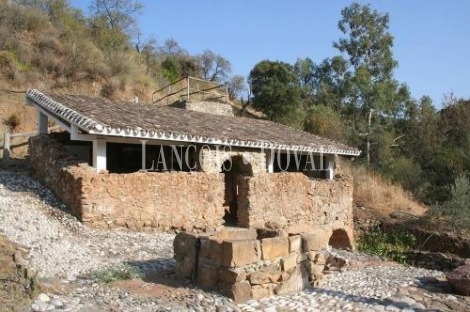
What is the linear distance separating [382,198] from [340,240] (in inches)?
236

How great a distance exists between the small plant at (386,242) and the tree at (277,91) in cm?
1215

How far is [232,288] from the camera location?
5.69m

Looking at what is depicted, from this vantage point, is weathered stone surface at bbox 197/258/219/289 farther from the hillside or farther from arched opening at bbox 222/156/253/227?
the hillside

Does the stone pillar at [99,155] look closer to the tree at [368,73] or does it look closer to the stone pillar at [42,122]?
the stone pillar at [42,122]

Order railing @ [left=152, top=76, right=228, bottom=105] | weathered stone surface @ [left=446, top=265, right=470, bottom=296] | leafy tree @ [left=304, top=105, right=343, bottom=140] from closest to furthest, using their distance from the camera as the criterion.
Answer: weathered stone surface @ [left=446, top=265, right=470, bottom=296] → railing @ [left=152, top=76, right=228, bottom=105] → leafy tree @ [left=304, top=105, right=343, bottom=140]

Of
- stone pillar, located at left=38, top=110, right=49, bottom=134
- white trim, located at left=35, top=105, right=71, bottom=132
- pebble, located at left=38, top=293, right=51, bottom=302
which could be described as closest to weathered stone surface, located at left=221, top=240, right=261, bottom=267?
pebble, located at left=38, top=293, right=51, bottom=302

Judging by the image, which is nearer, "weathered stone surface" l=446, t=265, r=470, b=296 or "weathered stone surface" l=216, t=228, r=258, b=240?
"weathered stone surface" l=446, t=265, r=470, b=296

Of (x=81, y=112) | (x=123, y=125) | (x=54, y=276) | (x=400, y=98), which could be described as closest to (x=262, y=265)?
(x=54, y=276)

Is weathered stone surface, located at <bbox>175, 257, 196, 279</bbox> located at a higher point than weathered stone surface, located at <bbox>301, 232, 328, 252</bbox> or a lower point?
lower

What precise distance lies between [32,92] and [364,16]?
2460 cm

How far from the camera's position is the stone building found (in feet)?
30.9

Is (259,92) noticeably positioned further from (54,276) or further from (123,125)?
(54,276)

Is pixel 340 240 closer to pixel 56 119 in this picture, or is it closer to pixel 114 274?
pixel 56 119

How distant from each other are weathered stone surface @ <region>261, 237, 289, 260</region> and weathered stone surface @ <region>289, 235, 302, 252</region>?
0.10 meters
